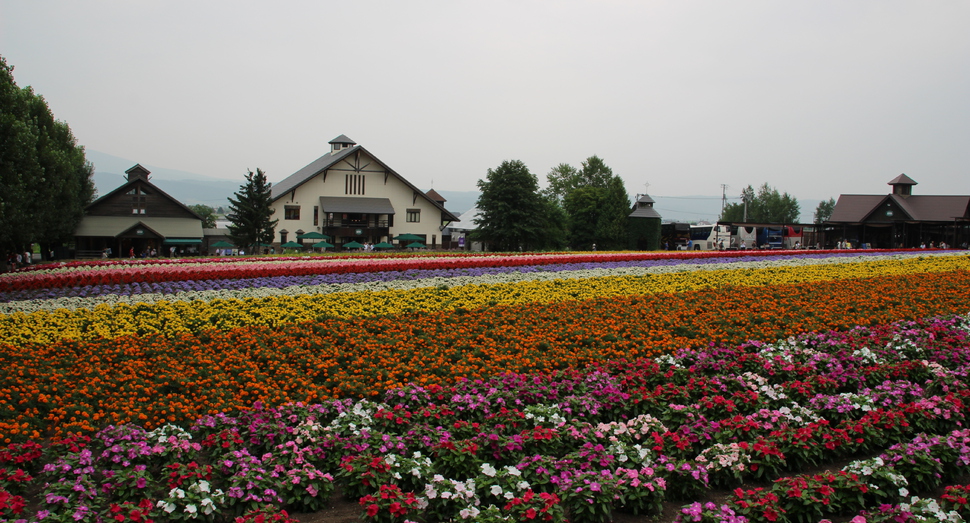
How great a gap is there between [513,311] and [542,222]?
3978 centimetres

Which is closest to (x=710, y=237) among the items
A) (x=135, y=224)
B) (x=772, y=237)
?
(x=772, y=237)

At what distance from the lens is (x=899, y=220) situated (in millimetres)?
52281

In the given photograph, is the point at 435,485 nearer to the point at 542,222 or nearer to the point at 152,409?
the point at 152,409

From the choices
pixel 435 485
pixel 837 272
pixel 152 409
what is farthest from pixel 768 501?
pixel 837 272

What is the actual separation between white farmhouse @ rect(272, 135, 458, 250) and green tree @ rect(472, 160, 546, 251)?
7.30 metres

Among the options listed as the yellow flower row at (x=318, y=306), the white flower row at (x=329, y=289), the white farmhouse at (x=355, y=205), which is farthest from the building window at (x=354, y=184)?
the yellow flower row at (x=318, y=306)

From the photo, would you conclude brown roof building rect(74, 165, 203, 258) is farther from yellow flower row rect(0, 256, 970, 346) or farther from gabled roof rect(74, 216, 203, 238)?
yellow flower row rect(0, 256, 970, 346)

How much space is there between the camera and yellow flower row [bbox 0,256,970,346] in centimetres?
979

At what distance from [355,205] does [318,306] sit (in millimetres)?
43382

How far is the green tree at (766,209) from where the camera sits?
107125 millimetres

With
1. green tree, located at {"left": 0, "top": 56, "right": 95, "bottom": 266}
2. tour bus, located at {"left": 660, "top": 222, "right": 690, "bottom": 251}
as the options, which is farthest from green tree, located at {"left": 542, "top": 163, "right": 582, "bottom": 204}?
green tree, located at {"left": 0, "top": 56, "right": 95, "bottom": 266}

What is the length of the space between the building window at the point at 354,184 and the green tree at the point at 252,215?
25.2ft

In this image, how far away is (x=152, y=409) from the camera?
6.05 m

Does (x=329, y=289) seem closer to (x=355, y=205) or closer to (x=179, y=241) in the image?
(x=179, y=241)
